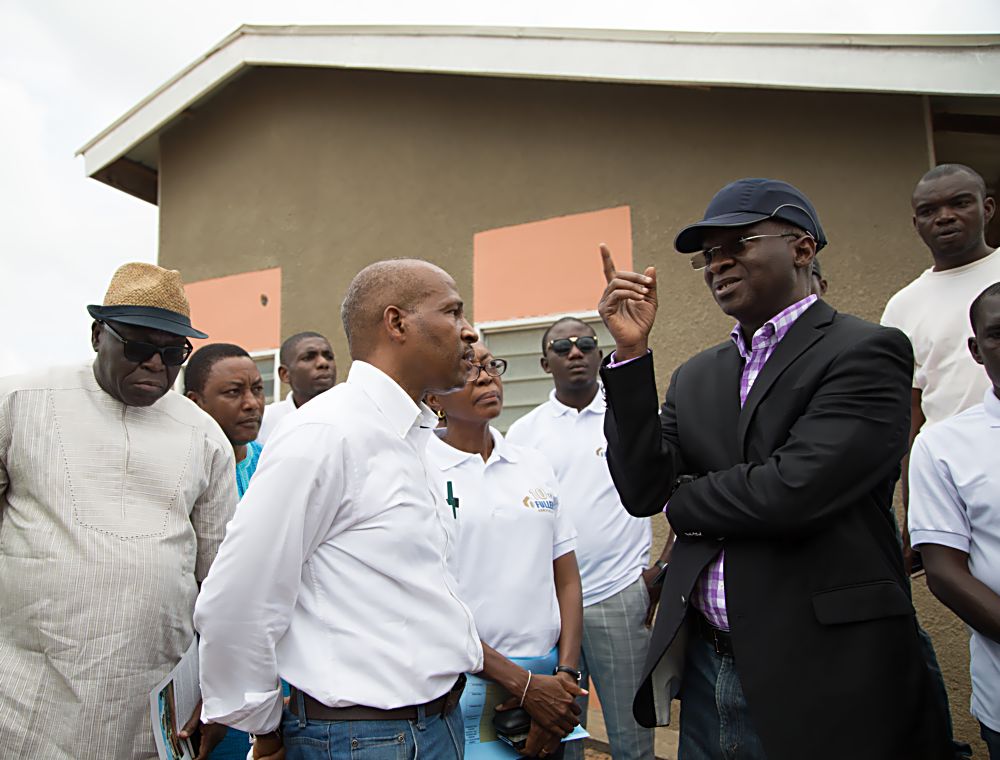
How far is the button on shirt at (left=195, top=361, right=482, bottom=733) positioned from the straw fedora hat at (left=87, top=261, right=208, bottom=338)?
4.13ft

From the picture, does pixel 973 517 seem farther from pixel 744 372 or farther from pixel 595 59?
pixel 595 59

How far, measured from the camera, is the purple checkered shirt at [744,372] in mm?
2424

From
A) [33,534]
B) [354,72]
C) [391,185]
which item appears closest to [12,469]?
[33,534]

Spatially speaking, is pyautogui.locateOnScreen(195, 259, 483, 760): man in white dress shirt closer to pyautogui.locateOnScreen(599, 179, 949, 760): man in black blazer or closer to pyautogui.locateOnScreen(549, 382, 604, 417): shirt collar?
pyautogui.locateOnScreen(599, 179, 949, 760): man in black blazer

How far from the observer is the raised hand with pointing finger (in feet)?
8.37

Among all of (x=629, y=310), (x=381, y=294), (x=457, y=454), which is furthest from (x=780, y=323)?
(x=457, y=454)

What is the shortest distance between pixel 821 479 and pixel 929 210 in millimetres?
2291

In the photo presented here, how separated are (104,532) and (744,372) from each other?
2272mm

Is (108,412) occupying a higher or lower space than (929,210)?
lower

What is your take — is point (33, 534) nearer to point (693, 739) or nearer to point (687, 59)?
point (693, 739)

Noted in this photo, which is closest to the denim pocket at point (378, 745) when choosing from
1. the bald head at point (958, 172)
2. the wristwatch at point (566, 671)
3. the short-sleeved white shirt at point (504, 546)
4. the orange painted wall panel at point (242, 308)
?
the short-sleeved white shirt at point (504, 546)

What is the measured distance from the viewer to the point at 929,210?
3.93m

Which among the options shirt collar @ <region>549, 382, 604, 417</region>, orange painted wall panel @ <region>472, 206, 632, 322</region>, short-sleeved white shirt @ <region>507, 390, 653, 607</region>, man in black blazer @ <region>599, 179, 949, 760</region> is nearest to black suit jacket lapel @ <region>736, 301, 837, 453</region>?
man in black blazer @ <region>599, 179, 949, 760</region>

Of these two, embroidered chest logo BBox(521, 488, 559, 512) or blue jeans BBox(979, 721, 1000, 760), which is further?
embroidered chest logo BBox(521, 488, 559, 512)
